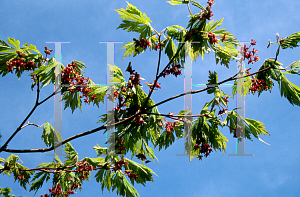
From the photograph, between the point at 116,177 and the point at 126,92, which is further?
the point at 116,177

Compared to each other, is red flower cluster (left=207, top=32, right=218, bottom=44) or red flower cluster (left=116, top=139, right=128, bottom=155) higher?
red flower cluster (left=207, top=32, right=218, bottom=44)

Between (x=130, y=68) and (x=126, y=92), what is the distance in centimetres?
68

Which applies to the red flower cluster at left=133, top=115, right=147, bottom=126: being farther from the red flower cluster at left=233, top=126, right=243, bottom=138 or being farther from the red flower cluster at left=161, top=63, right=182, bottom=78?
the red flower cluster at left=233, top=126, right=243, bottom=138

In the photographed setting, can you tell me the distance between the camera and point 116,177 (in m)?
5.89

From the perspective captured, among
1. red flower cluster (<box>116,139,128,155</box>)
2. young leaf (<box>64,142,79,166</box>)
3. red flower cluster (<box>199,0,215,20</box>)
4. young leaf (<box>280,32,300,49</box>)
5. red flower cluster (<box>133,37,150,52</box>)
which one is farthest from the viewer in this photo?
young leaf (<box>64,142,79,166</box>)

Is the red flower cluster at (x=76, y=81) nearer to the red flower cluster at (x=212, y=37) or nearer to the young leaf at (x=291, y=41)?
the red flower cluster at (x=212, y=37)

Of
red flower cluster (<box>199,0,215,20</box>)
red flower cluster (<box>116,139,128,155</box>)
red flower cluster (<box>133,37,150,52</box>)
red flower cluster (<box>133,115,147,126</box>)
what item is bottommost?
red flower cluster (<box>116,139,128,155</box>)

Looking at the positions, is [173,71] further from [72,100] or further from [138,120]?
[72,100]

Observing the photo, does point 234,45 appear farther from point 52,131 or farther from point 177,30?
point 52,131

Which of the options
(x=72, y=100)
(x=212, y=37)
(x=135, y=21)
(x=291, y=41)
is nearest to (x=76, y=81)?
(x=72, y=100)

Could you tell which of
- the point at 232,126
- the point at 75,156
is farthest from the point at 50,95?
the point at 232,126

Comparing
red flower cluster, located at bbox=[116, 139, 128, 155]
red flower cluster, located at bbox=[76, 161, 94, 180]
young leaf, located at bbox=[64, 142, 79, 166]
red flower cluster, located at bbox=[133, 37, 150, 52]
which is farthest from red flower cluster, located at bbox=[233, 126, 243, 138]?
young leaf, located at bbox=[64, 142, 79, 166]

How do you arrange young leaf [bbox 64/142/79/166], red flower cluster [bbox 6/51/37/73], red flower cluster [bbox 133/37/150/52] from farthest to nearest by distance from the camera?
young leaf [bbox 64/142/79/166] → red flower cluster [bbox 6/51/37/73] → red flower cluster [bbox 133/37/150/52]

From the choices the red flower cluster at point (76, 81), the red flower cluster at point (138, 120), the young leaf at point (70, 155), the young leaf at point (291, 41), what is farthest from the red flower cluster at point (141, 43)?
the young leaf at point (70, 155)
